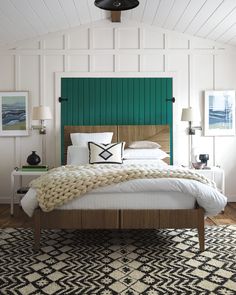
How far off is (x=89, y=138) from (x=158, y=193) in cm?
202

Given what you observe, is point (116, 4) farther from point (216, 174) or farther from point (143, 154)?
point (216, 174)

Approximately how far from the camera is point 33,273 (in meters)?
2.50

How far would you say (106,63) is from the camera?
5.13 m

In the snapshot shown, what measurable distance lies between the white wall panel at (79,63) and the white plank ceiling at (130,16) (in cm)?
46

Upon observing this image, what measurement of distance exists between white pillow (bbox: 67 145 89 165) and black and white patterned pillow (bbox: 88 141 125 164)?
0.51ft

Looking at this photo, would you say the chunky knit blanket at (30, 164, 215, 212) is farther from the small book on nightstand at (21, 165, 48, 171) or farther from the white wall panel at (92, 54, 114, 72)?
the white wall panel at (92, 54, 114, 72)

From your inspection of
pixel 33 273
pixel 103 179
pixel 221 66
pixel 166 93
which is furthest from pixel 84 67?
pixel 33 273

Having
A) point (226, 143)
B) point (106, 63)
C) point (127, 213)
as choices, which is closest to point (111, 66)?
point (106, 63)

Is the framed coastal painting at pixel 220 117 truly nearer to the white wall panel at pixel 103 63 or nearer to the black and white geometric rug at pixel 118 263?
the white wall panel at pixel 103 63

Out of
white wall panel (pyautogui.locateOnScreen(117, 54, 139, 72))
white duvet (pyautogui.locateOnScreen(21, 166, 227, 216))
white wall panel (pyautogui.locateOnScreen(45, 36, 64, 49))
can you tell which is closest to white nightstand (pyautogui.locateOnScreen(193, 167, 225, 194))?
white duvet (pyautogui.locateOnScreen(21, 166, 227, 216))

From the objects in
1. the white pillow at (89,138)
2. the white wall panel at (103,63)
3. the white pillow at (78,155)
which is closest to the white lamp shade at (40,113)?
the white pillow at (89,138)

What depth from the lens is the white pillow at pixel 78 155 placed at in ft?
14.7

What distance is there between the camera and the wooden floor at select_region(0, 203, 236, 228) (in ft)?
13.1

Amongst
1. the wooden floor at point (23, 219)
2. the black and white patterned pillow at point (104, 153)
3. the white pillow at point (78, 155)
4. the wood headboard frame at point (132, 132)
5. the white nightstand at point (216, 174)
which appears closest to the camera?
the wooden floor at point (23, 219)
